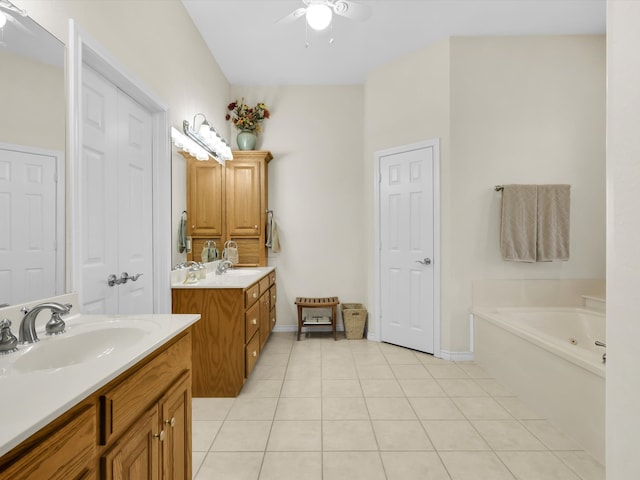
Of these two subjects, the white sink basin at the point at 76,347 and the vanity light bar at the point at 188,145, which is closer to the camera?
the white sink basin at the point at 76,347

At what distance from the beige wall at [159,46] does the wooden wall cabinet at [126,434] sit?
137 centimetres

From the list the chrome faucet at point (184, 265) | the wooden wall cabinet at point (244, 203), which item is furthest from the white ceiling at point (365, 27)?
the chrome faucet at point (184, 265)

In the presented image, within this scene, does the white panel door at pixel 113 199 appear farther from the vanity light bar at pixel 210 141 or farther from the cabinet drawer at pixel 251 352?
the cabinet drawer at pixel 251 352

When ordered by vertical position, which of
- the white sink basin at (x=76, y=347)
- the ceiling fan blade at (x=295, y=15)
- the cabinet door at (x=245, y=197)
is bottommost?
the white sink basin at (x=76, y=347)

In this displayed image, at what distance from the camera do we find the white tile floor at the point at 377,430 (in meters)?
1.63

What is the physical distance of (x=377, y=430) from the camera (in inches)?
77.4

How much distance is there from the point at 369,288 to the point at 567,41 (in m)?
3.07

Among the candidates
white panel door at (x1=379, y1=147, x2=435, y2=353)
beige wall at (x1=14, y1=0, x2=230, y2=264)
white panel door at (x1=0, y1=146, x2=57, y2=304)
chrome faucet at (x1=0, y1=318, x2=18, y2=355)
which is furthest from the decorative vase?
chrome faucet at (x1=0, y1=318, x2=18, y2=355)

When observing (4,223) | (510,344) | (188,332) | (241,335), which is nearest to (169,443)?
(188,332)

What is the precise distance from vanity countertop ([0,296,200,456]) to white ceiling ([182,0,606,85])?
2425mm

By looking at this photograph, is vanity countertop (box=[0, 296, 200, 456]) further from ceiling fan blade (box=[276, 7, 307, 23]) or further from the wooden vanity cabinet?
ceiling fan blade (box=[276, 7, 307, 23])

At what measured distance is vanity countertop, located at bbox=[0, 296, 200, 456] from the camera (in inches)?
23.3

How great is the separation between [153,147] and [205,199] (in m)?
0.83

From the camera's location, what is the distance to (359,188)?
4.08 m
